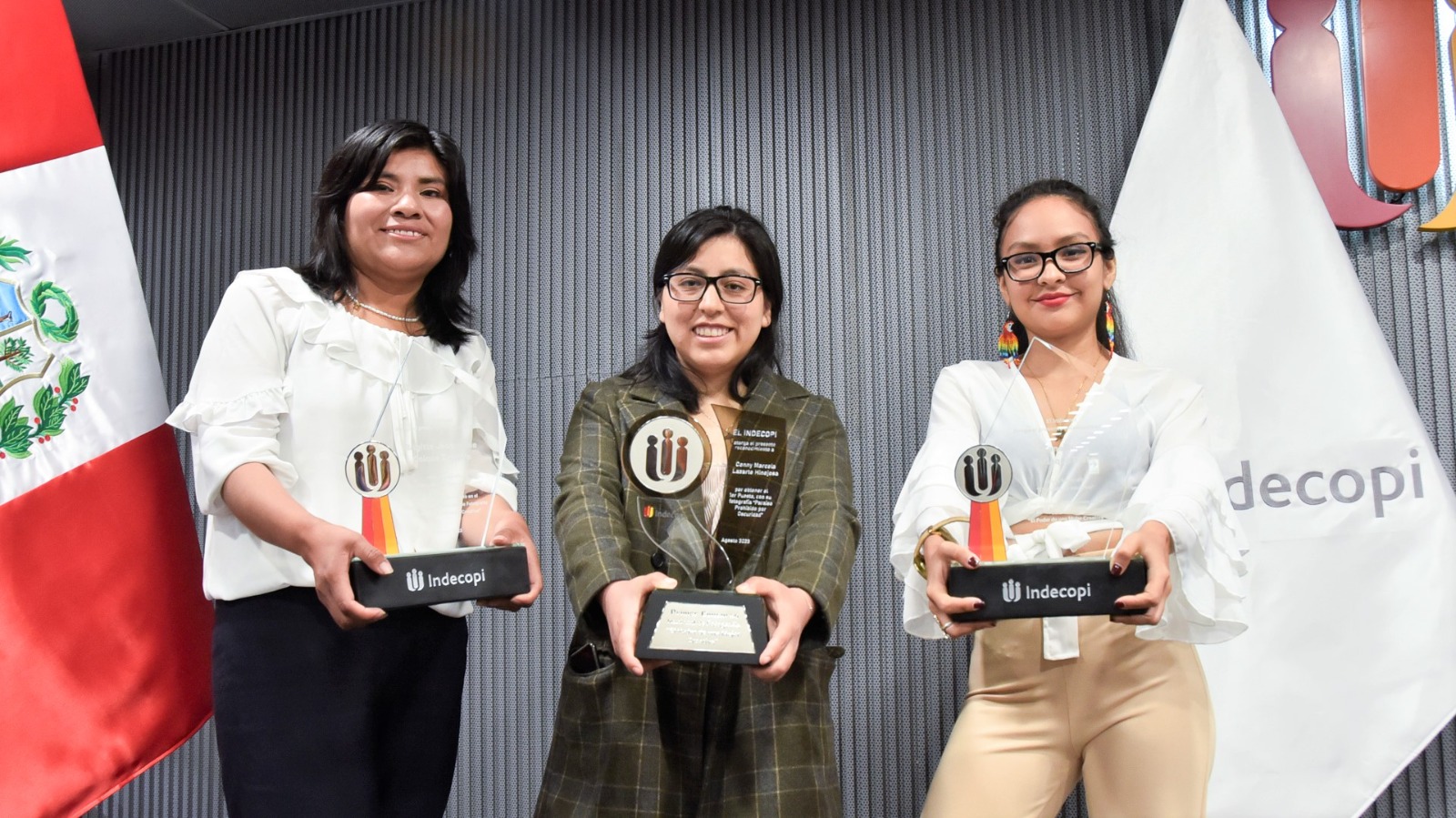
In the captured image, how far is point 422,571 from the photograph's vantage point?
1489mm

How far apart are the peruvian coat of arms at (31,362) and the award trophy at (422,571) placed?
3.02 ft

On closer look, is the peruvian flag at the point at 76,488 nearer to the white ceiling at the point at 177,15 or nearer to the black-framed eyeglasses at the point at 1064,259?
the white ceiling at the point at 177,15

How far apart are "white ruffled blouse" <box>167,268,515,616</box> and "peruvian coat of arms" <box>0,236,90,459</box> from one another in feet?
2.04

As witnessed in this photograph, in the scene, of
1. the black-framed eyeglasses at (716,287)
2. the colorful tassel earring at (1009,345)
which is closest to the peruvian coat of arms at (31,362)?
the black-framed eyeglasses at (716,287)

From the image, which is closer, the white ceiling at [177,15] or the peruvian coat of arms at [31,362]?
the peruvian coat of arms at [31,362]

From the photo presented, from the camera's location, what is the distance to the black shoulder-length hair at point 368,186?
1779mm

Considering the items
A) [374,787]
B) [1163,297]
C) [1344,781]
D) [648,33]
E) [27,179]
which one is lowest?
[1344,781]

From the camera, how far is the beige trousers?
5.32 ft

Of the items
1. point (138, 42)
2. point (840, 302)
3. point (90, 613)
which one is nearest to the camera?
point (90, 613)

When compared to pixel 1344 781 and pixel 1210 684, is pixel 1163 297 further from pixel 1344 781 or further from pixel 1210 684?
pixel 1344 781

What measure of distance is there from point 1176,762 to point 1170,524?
1.22ft

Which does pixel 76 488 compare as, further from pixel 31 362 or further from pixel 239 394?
pixel 239 394

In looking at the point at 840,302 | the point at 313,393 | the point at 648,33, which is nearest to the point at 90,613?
the point at 313,393

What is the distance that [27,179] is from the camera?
2117 mm
